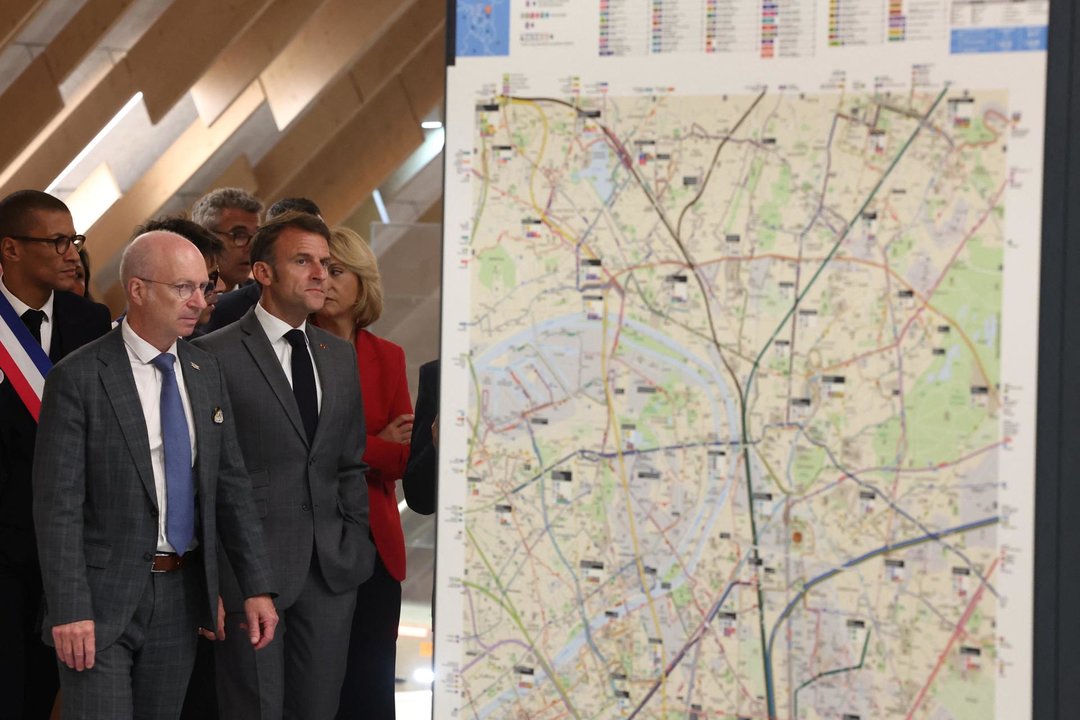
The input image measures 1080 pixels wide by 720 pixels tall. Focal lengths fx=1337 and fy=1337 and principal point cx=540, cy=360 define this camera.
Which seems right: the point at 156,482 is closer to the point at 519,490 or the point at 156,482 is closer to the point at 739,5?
the point at 519,490

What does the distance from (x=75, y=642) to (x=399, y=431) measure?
3.75 ft

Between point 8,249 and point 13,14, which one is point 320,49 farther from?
point 8,249

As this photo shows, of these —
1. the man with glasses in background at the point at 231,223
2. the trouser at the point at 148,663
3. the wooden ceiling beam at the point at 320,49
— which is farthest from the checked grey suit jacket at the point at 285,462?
the wooden ceiling beam at the point at 320,49

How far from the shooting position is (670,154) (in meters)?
2.41

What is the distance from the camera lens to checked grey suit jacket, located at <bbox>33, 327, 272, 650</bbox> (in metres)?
2.95

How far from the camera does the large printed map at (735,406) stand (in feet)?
7.57

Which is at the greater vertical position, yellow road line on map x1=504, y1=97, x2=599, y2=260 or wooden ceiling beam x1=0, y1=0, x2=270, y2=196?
wooden ceiling beam x1=0, y1=0, x2=270, y2=196

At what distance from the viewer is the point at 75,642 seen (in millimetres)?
2924

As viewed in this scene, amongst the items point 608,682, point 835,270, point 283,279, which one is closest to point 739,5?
point 835,270

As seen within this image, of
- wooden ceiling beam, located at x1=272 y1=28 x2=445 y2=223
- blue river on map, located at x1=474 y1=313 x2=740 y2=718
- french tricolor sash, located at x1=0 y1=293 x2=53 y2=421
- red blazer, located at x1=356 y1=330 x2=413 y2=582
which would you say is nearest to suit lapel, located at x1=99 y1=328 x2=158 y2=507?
french tricolor sash, located at x1=0 y1=293 x2=53 y2=421

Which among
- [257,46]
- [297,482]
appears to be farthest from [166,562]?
[257,46]

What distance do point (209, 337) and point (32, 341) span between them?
0.58 meters

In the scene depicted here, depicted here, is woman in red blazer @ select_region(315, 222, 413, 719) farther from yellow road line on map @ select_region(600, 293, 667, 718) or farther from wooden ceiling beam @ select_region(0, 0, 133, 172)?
wooden ceiling beam @ select_region(0, 0, 133, 172)

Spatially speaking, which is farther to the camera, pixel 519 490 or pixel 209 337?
pixel 209 337
